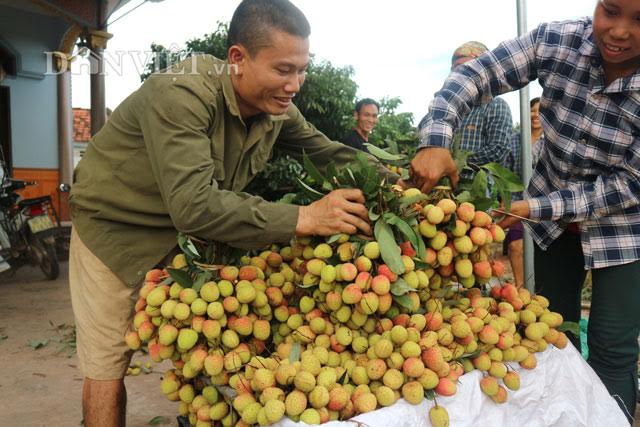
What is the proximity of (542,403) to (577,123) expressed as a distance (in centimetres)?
91

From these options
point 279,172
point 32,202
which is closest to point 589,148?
point 279,172

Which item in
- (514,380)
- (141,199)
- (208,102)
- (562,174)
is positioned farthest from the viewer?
(562,174)

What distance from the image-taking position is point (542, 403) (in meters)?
1.51

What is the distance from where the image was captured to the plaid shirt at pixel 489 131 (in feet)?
11.0

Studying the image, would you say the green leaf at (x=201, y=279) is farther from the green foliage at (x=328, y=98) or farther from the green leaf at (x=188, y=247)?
the green foliage at (x=328, y=98)

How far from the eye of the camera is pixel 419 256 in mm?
1463

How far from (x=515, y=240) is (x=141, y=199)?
11.1ft

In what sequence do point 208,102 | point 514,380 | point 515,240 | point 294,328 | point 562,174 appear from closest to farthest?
point 514,380 → point 294,328 → point 208,102 → point 562,174 → point 515,240

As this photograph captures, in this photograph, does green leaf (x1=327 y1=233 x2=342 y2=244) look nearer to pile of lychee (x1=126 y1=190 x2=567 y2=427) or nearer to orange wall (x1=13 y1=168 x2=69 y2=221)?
pile of lychee (x1=126 y1=190 x2=567 y2=427)

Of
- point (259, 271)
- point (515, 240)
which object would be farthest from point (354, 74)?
point (259, 271)

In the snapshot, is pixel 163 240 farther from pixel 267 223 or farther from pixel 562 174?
pixel 562 174

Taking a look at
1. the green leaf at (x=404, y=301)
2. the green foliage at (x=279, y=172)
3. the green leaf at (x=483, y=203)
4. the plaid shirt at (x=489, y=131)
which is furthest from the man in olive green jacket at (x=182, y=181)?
the green foliage at (x=279, y=172)

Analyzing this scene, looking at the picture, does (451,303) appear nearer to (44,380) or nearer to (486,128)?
(486,128)

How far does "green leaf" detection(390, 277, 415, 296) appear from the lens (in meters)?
1.38
